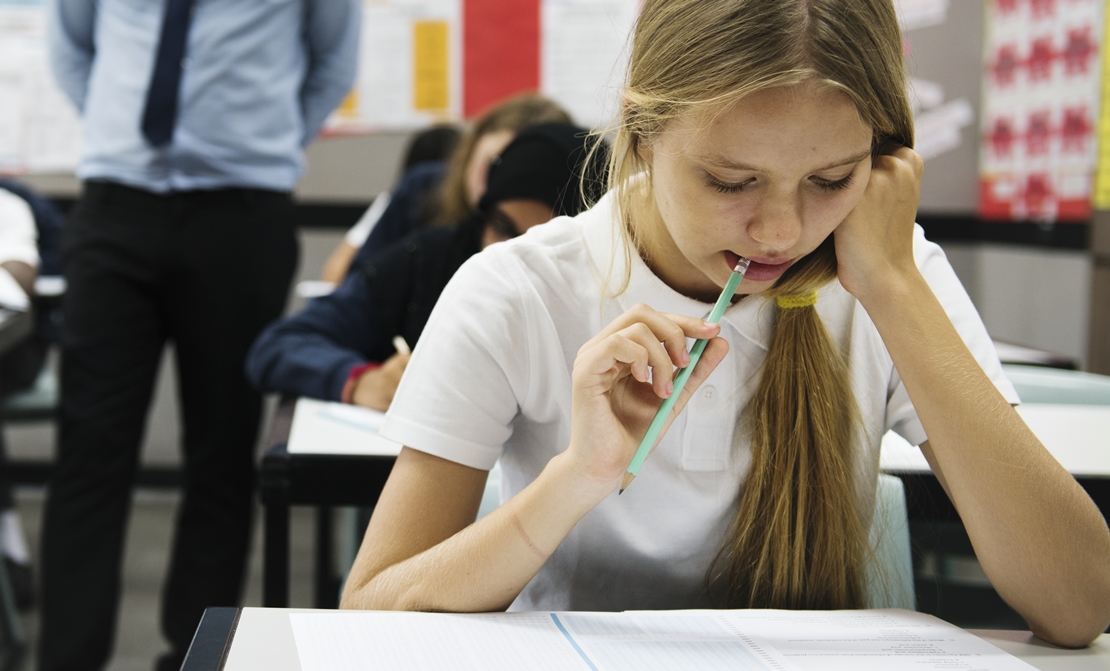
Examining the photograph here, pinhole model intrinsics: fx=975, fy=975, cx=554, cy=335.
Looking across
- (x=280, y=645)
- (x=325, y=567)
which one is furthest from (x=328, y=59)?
(x=280, y=645)

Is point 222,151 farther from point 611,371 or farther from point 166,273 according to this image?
point 611,371

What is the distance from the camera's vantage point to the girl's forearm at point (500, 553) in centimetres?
76

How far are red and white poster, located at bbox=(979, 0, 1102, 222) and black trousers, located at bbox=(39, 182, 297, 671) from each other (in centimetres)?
199

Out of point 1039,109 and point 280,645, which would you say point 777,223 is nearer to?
point 280,645

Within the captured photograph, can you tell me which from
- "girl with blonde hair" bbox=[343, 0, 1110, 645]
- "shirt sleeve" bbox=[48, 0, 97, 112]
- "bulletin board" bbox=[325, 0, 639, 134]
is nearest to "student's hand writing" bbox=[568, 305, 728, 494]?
"girl with blonde hair" bbox=[343, 0, 1110, 645]

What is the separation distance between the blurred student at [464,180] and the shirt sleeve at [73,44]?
2.32 ft

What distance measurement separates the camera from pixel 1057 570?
2.64 ft

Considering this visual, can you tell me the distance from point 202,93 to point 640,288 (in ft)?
4.45

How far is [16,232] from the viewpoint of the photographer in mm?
2309

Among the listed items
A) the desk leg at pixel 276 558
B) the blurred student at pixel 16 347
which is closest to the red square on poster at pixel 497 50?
the blurred student at pixel 16 347

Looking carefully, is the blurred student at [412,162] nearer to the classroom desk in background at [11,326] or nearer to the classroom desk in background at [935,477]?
the classroom desk in background at [11,326]

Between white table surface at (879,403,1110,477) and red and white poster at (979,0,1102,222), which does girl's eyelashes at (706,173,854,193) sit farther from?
red and white poster at (979,0,1102,222)

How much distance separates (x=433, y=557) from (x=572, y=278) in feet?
0.93

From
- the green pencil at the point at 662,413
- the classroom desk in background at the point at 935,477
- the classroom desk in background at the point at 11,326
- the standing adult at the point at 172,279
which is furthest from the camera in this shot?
the standing adult at the point at 172,279
